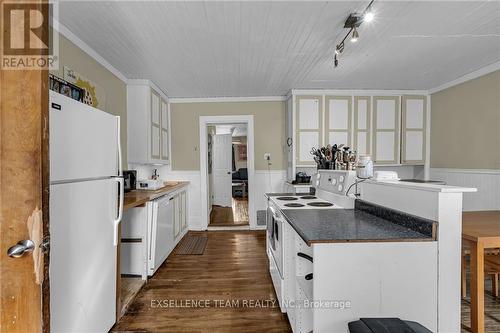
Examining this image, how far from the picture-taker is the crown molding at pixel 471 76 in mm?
3016

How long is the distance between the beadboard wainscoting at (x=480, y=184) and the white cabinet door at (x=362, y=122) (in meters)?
1.33

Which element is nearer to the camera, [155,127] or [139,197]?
[139,197]

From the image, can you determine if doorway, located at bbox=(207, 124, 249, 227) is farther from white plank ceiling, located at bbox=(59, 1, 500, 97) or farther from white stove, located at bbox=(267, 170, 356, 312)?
white stove, located at bbox=(267, 170, 356, 312)

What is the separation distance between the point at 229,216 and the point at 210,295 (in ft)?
10.7

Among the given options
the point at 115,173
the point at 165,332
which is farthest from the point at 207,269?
the point at 115,173

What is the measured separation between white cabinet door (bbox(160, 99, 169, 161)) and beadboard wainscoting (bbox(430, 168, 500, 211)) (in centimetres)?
459

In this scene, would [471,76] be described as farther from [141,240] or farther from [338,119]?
[141,240]

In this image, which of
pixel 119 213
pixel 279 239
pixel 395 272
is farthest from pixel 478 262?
pixel 119 213

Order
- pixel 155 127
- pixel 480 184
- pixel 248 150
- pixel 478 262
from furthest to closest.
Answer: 1. pixel 248 150
2. pixel 155 127
3. pixel 480 184
4. pixel 478 262

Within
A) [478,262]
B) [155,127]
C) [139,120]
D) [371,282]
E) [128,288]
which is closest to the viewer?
[371,282]

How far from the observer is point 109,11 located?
190 cm

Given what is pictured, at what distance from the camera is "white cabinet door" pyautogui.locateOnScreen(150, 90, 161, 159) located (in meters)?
3.57

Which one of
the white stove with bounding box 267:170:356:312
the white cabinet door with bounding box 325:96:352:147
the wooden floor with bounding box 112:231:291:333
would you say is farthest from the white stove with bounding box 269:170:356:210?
the white cabinet door with bounding box 325:96:352:147

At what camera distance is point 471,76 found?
10.9 ft
